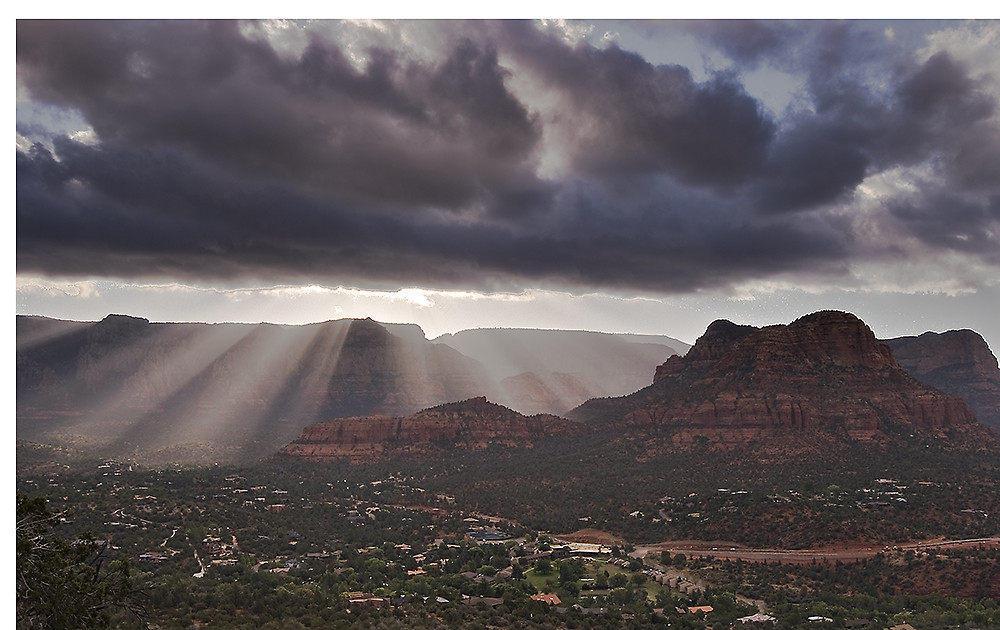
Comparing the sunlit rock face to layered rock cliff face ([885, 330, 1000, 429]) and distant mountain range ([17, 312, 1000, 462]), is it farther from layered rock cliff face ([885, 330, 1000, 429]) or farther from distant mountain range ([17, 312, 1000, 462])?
layered rock cliff face ([885, 330, 1000, 429])

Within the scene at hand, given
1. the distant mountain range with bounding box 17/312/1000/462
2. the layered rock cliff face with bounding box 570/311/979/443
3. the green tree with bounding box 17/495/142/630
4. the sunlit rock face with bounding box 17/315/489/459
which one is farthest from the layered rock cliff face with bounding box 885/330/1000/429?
the green tree with bounding box 17/495/142/630

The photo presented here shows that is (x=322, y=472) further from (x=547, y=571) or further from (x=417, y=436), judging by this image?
(x=547, y=571)

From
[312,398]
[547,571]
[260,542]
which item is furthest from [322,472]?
[312,398]

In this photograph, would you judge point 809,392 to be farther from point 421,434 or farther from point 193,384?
point 193,384

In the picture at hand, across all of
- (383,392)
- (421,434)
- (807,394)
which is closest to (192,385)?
(383,392)

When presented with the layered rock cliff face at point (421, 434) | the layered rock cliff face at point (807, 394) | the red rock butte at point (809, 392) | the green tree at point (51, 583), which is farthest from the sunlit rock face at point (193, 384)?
the green tree at point (51, 583)

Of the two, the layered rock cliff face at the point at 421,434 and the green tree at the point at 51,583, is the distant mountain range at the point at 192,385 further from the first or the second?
the green tree at the point at 51,583
